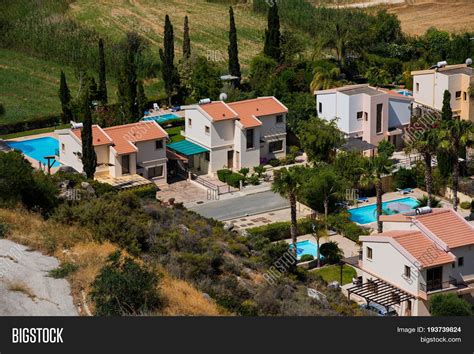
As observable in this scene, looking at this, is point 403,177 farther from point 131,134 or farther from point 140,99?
point 140,99

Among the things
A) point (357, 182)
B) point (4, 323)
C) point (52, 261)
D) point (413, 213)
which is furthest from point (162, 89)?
point (4, 323)

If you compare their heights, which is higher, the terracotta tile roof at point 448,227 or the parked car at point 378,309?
the terracotta tile roof at point 448,227

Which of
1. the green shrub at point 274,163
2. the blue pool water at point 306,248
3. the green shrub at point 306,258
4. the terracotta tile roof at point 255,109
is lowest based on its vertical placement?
the blue pool water at point 306,248

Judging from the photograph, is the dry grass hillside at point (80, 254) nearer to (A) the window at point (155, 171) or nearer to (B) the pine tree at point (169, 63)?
(A) the window at point (155, 171)

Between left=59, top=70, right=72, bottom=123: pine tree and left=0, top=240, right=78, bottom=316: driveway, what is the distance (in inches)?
1538

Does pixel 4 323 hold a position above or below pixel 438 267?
above

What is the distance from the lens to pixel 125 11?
105750 millimetres

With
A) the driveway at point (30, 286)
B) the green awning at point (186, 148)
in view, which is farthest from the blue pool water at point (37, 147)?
the driveway at point (30, 286)

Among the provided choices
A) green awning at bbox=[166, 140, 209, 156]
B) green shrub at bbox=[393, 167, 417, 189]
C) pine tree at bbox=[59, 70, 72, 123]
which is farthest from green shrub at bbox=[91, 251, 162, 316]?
pine tree at bbox=[59, 70, 72, 123]

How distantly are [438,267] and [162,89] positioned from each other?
141ft

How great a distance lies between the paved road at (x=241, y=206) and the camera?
60781 mm

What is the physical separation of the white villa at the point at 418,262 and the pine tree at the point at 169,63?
1343 inches

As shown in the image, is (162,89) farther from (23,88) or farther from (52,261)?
(52,261)

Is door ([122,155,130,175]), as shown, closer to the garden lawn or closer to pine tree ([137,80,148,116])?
pine tree ([137,80,148,116])
